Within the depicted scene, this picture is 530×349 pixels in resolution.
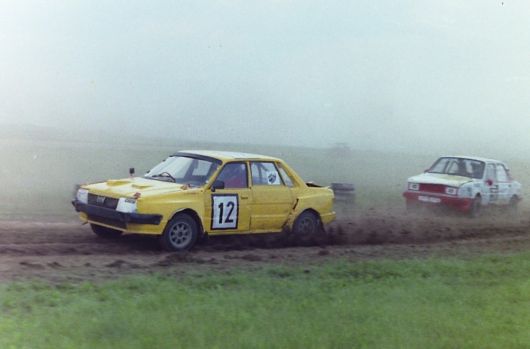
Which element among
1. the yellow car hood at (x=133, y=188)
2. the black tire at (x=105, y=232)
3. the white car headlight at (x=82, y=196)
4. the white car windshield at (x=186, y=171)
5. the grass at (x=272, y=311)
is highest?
the white car windshield at (x=186, y=171)

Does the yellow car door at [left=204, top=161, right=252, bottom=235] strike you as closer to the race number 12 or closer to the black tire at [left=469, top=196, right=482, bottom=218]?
the race number 12

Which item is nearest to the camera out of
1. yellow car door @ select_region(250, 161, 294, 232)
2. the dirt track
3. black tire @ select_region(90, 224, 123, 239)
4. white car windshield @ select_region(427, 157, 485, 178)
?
the dirt track

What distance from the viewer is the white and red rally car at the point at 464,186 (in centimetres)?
1773

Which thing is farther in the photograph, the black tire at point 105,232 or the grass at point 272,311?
the black tire at point 105,232

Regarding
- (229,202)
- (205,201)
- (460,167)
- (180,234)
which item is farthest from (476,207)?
(180,234)

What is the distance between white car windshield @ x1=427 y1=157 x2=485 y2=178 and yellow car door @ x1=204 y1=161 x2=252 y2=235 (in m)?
8.20

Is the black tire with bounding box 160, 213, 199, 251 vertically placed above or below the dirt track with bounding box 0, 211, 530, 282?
above

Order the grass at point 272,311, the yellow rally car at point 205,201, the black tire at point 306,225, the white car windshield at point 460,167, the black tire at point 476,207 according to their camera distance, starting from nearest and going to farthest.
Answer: the grass at point 272,311
the yellow rally car at point 205,201
the black tire at point 306,225
the black tire at point 476,207
the white car windshield at point 460,167

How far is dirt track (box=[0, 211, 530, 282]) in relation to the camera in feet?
30.9

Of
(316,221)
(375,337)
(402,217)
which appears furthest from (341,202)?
(375,337)

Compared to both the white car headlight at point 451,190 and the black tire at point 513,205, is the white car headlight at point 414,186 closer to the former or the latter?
the white car headlight at point 451,190

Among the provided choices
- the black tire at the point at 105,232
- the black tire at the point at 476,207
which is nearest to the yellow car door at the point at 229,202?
the black tire at the point at 105,232

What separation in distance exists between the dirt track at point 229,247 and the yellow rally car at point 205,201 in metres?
0.33

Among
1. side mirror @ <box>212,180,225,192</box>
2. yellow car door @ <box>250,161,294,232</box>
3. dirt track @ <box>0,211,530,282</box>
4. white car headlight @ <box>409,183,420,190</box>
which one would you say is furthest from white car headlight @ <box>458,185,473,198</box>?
side mirror @ <box>212,180,225,192</box>
